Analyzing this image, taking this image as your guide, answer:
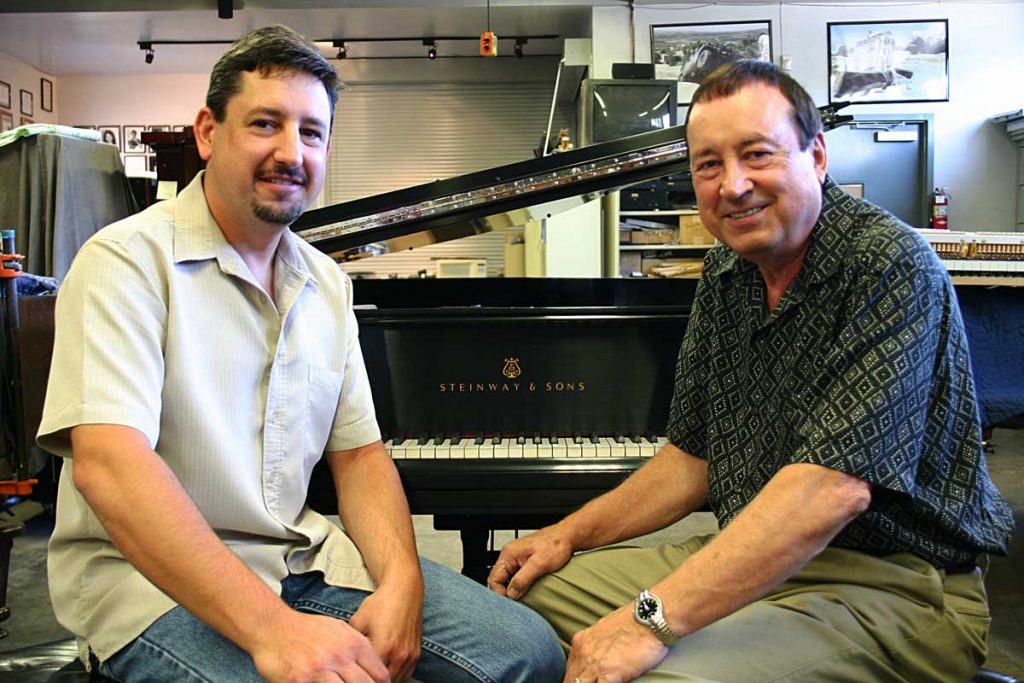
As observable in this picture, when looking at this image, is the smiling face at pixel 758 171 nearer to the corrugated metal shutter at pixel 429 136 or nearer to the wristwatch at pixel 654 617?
the wristwatch at pixel 654 617

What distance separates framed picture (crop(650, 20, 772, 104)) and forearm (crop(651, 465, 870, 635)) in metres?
7.09

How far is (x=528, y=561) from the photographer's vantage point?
1.59 meters

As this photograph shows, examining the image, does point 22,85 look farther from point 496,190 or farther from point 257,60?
point 257,60

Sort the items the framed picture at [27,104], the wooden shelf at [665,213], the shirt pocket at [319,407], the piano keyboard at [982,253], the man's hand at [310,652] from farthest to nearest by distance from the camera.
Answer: the framed picture at [27,104] → the wooden shelf at [665,213] → the piano keyboard at [982,253] → the shirt pocket at [319,407] → the man's hand at [310,652]

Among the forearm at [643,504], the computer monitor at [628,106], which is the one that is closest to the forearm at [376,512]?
the forearm at [643,504]

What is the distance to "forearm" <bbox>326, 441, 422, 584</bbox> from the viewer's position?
4.73ft

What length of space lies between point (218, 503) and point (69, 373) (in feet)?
0.97

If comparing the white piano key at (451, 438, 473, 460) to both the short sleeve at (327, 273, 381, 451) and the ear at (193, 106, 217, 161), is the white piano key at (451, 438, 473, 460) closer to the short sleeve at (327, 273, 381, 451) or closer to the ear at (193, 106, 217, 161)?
the short sleeve at (327, 273, 381, 451)

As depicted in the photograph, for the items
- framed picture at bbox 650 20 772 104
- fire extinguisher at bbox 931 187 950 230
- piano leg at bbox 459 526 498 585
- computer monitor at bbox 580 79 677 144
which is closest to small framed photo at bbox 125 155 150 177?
computer monitor at bbox 580 79 677 144

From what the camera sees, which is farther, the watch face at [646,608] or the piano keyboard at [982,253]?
Answer: the piano keyboard at [982,253]

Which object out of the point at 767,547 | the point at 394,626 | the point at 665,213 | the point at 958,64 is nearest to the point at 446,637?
the point at 394,626

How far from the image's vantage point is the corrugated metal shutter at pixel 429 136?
1023cm

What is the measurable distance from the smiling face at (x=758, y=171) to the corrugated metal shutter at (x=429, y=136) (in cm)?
904

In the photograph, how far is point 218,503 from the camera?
4.29ft
